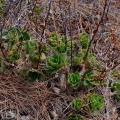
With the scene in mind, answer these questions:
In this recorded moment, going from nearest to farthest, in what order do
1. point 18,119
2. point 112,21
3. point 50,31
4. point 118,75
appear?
point 18,119, point 118,75, point 50,31, point 112,21

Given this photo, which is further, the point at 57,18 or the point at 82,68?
the point at 57,18

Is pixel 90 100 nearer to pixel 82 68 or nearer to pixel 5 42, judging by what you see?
pixel 82 68

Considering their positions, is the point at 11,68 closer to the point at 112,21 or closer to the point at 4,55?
the point at 4,55

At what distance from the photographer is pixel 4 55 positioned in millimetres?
2436

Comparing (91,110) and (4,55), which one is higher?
(4,55)

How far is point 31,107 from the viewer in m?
2.31

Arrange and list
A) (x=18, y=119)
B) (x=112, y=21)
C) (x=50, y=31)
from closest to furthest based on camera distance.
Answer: (x=18, y=119) → (x=50, y=31) → (x=112, y=21)

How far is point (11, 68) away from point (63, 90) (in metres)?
0.43

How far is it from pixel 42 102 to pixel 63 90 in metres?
0.20

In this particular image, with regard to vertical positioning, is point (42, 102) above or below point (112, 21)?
A: below

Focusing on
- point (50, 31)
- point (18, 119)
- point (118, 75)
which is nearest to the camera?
point (18, 119)

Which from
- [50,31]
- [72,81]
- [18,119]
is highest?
[50,31]

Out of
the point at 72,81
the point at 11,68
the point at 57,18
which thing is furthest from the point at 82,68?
the point at 57,18

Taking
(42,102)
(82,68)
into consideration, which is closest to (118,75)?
(82,68)
